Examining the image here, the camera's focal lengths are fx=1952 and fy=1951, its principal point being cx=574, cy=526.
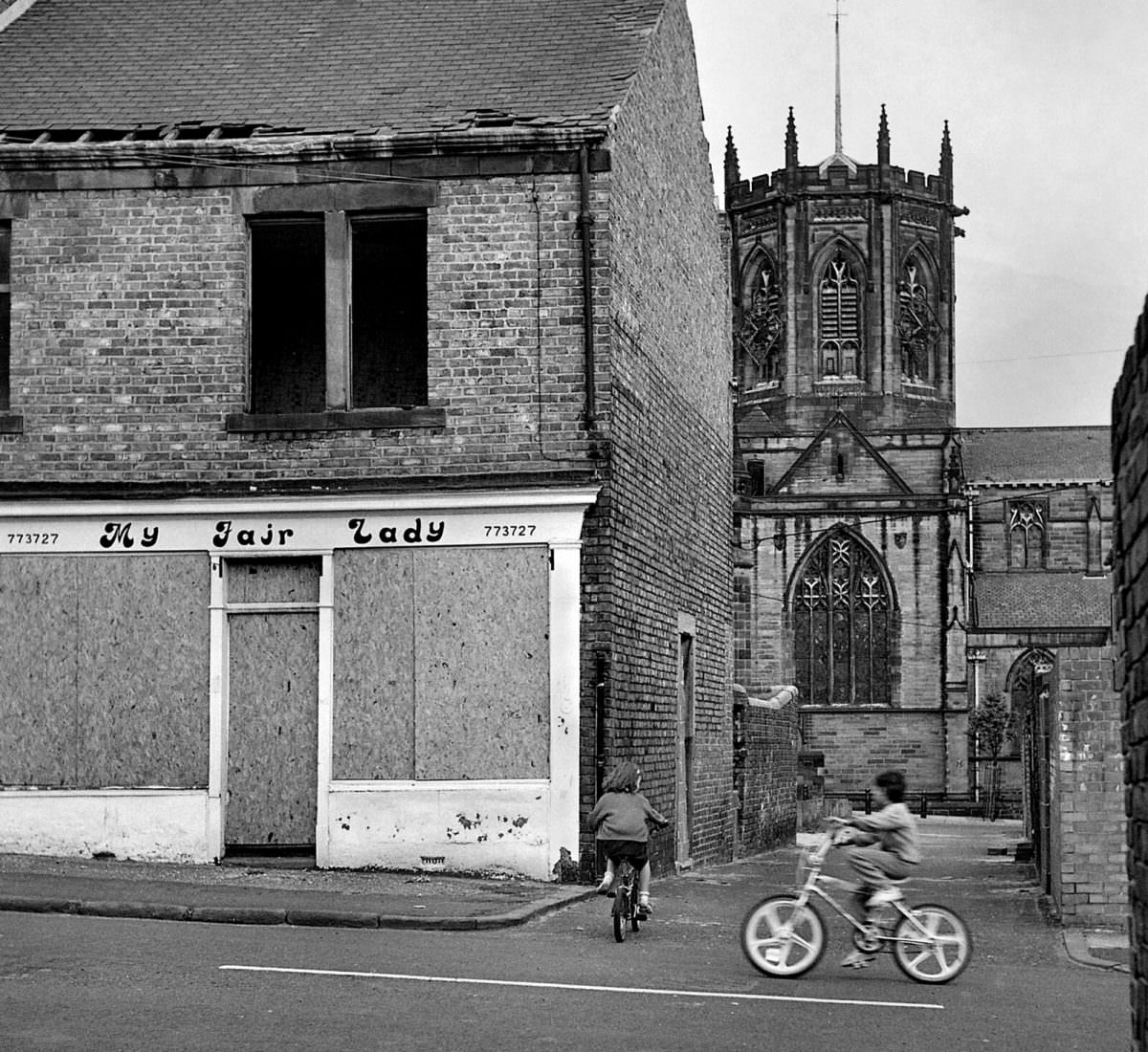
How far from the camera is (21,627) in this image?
18.1m

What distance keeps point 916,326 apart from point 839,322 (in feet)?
13.0

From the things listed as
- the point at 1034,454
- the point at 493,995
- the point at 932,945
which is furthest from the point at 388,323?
the point at 1034,454

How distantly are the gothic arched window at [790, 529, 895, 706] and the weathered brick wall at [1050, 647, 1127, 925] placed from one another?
5651cm

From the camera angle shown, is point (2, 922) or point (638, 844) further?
point (638, 844)

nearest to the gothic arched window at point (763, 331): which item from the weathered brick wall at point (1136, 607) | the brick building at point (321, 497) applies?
the brick building at point (321, 497)

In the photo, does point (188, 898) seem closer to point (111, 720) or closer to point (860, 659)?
point (111, 720)

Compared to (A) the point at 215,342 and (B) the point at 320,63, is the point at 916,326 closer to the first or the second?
(B) the point at 320,63

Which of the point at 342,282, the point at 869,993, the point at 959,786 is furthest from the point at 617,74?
the point at 959,786

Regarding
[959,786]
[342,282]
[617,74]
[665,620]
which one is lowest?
[959,786]

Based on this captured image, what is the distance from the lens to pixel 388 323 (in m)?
19.5

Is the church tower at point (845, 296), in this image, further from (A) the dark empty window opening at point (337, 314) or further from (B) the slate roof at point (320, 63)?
(A) the dark empty window opening at point (337, 314)

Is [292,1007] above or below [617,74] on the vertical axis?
below

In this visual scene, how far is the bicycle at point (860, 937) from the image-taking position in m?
12.0

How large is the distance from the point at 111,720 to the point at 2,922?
194 inches
